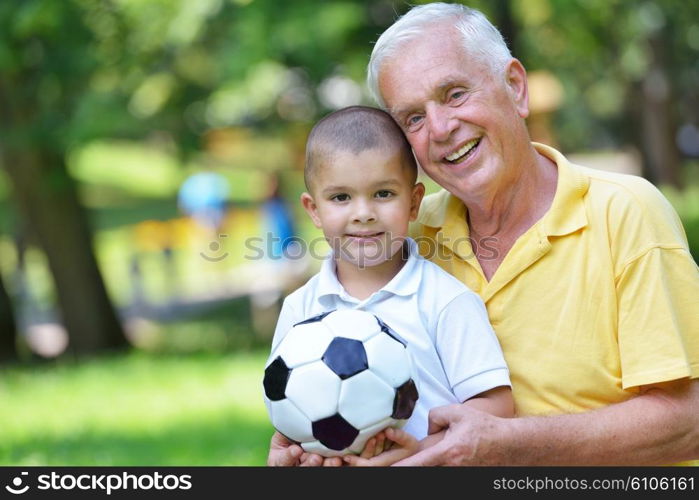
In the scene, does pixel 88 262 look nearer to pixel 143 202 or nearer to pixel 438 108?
pixel 438 108

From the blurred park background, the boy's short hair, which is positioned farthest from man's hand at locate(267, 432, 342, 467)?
the blurred park background

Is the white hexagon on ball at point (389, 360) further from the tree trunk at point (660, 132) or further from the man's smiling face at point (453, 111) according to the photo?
the tree trunk at point (660, 132)

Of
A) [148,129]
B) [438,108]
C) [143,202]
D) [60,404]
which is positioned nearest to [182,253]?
[143,202]

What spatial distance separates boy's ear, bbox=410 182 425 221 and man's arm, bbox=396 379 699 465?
65cm

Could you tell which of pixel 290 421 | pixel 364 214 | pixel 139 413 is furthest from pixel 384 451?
pixel 139 413

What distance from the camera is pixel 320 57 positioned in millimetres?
9203

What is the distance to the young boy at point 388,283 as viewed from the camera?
2840 millimetres

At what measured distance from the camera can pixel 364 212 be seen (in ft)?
9.77

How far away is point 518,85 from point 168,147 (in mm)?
10840

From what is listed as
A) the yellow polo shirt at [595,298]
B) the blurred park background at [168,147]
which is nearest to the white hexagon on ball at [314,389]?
the yellow polo shirt at [595,298]

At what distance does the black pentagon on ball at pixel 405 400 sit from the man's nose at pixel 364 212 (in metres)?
0.50

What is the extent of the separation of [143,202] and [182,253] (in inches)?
467

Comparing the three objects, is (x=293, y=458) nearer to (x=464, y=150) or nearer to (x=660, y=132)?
(x=464, y=150)

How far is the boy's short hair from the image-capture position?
3012 mm
